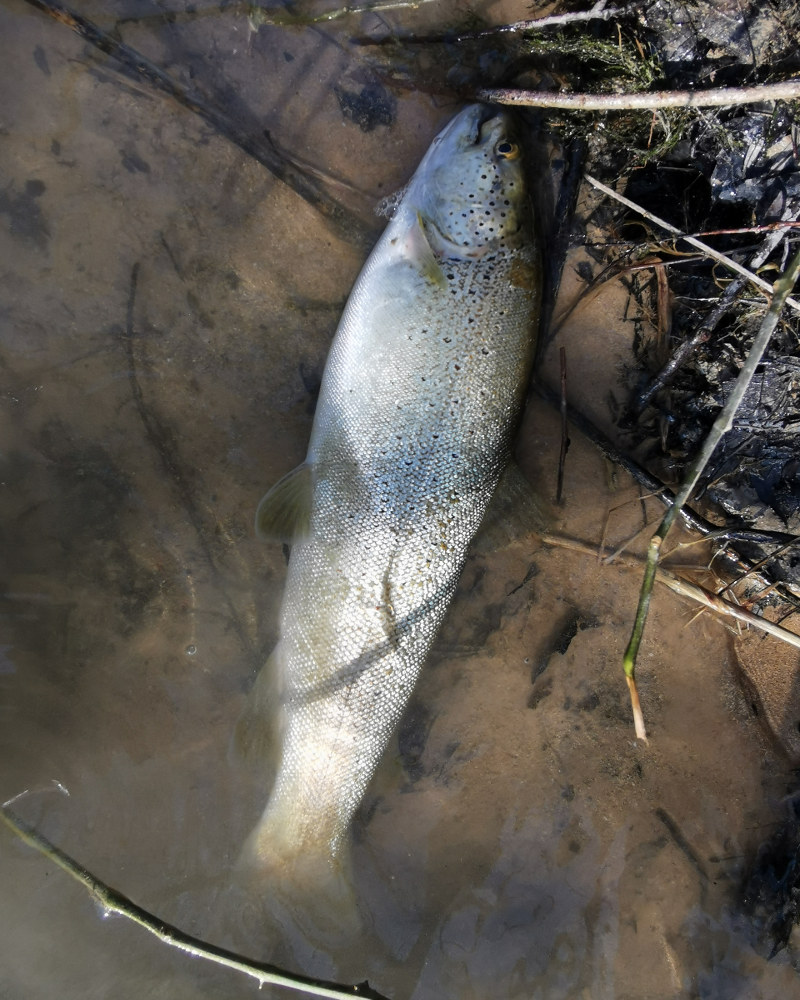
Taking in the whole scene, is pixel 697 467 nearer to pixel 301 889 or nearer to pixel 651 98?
pixel 651 98

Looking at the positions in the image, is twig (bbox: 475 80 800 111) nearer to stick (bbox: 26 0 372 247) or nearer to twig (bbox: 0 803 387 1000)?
stick (bbox: 26 0 372 247)

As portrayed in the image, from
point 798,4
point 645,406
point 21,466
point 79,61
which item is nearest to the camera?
point 798,4

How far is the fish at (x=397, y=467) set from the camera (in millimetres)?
2131

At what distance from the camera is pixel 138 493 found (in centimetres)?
252

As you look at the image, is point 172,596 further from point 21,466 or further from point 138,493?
point 21,466

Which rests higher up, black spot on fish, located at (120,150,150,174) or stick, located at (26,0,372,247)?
stick, located at (26,0,372,247)

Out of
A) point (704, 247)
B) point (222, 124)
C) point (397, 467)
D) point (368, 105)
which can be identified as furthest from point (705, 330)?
point (222, 124)

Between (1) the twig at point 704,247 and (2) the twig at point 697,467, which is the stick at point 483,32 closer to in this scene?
(1) the twig at point 704,247

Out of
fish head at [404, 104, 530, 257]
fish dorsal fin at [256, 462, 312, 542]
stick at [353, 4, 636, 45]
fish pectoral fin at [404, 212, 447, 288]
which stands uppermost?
stick at [353, 4, 636, 45]

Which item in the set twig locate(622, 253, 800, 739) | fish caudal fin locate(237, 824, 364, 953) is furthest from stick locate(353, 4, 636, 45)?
fish caudal fin locate(237, 824, 364, 953)

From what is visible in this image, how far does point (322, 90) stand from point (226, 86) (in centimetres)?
38

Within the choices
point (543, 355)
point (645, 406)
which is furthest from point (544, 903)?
point (543, 355)

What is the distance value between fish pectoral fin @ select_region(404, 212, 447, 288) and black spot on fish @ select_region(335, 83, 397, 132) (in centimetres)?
58

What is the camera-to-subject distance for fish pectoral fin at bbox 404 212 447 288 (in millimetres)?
2152
